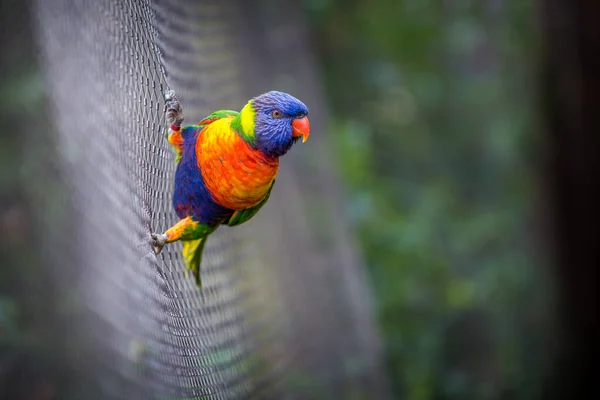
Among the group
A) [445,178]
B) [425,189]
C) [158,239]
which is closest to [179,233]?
[158,239]

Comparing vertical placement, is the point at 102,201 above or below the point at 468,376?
above

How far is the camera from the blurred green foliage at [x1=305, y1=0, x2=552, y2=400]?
118 inches

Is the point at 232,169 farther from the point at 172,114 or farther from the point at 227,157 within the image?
the point at 172,114

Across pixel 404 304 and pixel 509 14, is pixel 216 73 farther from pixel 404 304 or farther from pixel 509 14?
pixel 509 14

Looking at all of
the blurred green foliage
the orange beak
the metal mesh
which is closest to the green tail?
the metal mesh

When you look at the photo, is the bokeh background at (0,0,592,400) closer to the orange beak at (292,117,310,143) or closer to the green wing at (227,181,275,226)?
the green wing at (227,181,275,226)

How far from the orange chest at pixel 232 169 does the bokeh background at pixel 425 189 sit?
1.38 m

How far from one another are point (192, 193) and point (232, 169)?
0.07 meters

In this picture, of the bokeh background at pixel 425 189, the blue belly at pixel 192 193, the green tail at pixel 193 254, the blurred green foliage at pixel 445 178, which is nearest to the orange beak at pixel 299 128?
the blue belly at pixel 192 193

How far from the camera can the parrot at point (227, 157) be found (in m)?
0.79

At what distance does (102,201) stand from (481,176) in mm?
2676

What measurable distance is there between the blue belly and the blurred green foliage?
173 centimetres

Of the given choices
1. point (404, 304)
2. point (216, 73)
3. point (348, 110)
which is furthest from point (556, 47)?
point (348, 110)

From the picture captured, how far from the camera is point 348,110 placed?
362 cm
